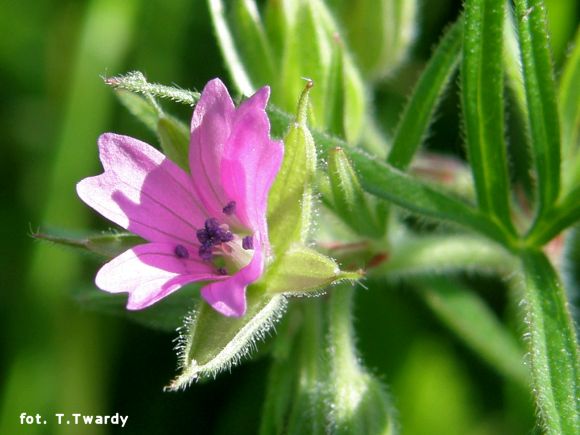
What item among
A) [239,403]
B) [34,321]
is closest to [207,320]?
[239,403]

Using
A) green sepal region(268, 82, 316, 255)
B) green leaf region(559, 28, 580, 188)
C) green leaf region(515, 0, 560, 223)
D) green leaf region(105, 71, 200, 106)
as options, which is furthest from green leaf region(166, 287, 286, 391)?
green leaf region(559, 28, 580, 188)

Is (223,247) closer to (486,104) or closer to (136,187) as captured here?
(136,187)

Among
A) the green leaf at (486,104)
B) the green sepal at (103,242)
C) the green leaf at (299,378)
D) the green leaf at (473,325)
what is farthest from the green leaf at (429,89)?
the green leaf at (473,325)

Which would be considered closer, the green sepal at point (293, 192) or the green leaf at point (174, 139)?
the green sepal at point (293, 192)

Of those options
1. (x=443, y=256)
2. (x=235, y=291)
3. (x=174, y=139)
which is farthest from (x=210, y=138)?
(x=443, y=256)

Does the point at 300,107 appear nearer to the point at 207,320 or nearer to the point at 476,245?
the point at 207,320

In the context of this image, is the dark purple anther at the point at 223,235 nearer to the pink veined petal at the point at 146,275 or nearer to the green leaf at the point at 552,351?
the pink veined petal at the point at 146,275
